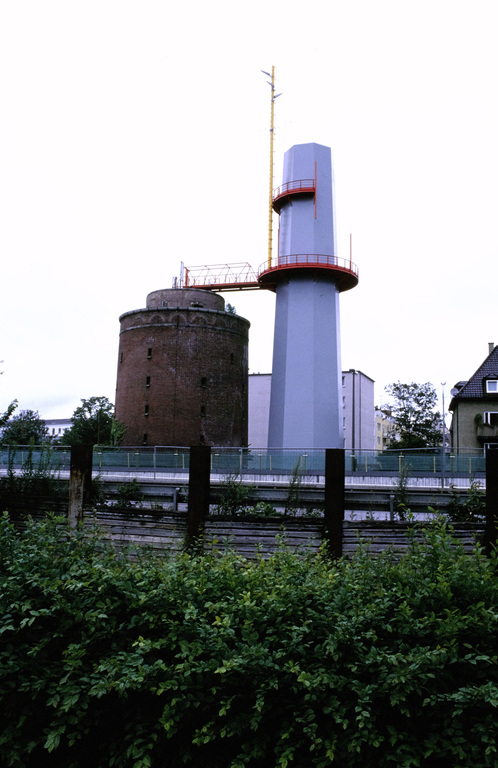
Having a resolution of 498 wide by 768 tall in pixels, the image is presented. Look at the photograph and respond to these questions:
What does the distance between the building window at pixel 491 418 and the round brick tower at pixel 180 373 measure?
14639 millimetres

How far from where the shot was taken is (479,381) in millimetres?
39938

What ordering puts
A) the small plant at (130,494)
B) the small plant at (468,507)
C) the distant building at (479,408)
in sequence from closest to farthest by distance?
the small plant at (468,507) → the small plant at (130,494) → the distant building at (479,408)

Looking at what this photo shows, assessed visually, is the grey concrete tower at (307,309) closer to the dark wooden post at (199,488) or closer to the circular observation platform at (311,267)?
the circular observation platform at (311,267)

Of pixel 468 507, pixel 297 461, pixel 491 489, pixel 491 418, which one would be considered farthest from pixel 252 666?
pixel 491 418

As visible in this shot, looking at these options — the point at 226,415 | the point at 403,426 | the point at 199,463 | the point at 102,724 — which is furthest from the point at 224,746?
the point at 403,426

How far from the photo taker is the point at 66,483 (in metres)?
16.7

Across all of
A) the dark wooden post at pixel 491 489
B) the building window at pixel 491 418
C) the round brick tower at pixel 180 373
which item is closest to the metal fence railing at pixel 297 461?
the dark wooden post at pixel 491 489

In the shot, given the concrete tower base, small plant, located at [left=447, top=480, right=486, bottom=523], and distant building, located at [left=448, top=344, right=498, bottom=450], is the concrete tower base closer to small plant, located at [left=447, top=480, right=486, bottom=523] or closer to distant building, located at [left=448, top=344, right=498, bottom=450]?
distant building, located at [left=448, top=344, right=498, bottom=450]

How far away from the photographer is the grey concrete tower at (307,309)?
28.6 m

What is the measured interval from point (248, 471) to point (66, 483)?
6.06 meters

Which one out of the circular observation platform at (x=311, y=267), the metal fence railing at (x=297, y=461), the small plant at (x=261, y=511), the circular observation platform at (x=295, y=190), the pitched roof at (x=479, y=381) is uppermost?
the circular observation platform at (x=295, y=190)

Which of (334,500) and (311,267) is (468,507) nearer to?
(334,500)

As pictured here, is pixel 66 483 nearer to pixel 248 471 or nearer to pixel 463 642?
pixel 248 471

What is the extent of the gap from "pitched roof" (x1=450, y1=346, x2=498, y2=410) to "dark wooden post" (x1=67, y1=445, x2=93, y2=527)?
30.1m
